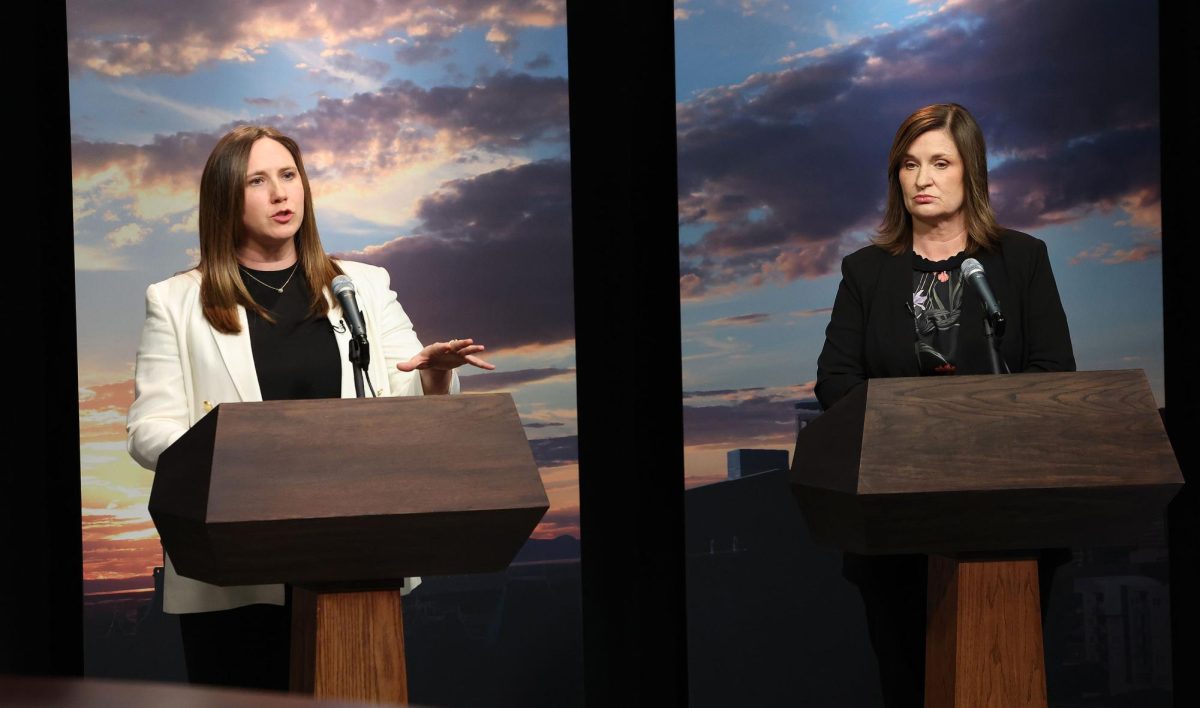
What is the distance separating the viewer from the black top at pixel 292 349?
91.4 inches

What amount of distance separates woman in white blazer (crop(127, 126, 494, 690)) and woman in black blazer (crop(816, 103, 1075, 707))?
87cm

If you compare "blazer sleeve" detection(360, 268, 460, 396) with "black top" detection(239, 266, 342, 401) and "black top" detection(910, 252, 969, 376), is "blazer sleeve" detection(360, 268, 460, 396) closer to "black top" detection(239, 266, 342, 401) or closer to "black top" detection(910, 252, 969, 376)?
"black top" detection(239, 266, 342, 401)

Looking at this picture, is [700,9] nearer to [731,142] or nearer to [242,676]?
[731,142]

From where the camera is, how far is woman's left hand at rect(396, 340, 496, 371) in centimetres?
210

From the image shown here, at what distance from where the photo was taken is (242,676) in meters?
2.30

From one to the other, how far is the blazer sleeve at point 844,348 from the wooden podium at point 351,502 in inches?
31.2

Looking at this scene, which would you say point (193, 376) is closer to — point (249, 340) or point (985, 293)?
point (249, 340)

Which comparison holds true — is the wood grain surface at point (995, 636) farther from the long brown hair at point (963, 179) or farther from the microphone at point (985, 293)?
the long brown hair at point (963, 179)

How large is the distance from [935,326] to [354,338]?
115 cm

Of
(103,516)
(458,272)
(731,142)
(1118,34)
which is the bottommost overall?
(103,516)

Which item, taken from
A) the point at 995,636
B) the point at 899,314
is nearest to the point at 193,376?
the point at 899,314

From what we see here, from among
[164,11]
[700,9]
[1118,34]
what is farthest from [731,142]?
[164,11]

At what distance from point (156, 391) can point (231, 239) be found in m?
0.33

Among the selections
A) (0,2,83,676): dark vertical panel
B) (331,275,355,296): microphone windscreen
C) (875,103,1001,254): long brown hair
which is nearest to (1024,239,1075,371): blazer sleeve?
(875,103,1001,254): long brown hair
